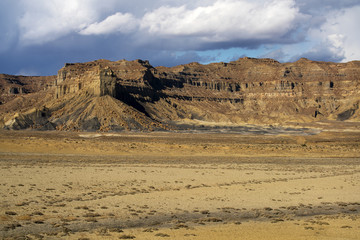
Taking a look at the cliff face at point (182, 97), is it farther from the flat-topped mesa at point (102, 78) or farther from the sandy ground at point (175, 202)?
the sandy ground at point (175, 202)

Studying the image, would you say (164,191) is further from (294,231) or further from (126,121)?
(126,121)

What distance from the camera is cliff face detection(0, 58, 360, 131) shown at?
351 feet

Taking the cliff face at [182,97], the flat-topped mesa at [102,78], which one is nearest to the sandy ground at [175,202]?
the cliff face at [182,97]

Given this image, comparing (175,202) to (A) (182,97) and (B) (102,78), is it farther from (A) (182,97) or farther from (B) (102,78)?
(A) (182,97)

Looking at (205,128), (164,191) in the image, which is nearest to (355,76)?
(205,128)

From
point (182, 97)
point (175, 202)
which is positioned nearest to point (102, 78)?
point (182, 97)

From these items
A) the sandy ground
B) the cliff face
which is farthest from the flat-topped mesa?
the sandy ground

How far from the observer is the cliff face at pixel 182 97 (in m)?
107

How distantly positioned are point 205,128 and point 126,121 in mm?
27672

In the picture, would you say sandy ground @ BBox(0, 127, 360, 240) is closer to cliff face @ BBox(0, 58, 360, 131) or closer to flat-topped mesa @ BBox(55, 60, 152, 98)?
cliff face @ BBox(0, 58, 360, 131)

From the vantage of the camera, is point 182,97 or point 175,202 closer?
point 175,202

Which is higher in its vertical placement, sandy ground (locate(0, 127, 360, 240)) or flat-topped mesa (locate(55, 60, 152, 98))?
flat-topped mesa (locate(55, 60, 152, 98))

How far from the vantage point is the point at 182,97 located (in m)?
164

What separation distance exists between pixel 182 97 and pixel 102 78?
186 feet
